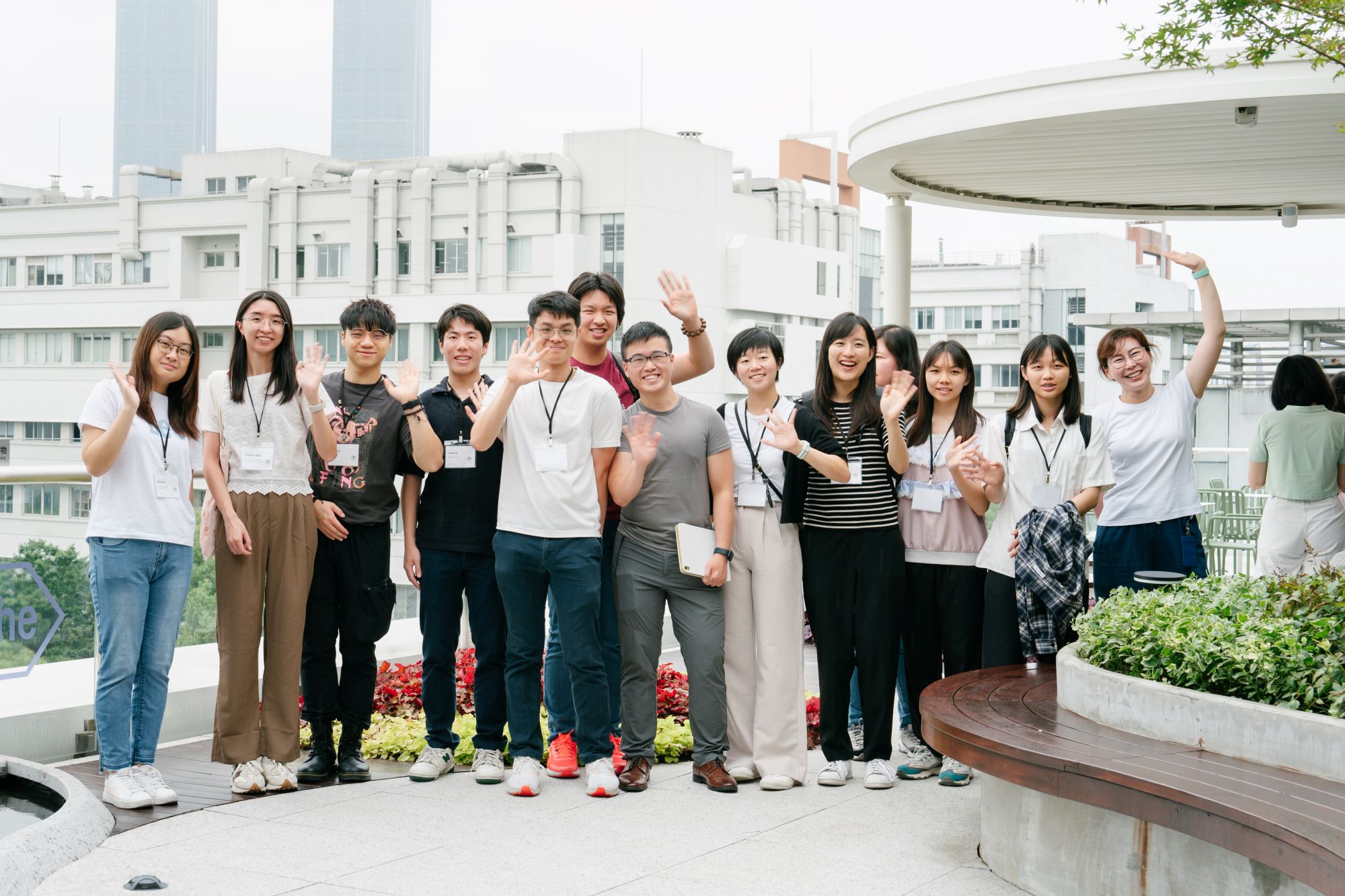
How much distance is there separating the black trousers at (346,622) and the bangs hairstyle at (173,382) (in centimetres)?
69

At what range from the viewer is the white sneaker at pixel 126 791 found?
4.89 meters

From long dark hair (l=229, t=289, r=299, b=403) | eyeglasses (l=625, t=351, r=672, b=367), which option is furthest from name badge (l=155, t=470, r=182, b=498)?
eyeglasses (l=625, t=351, r=672, b=367)

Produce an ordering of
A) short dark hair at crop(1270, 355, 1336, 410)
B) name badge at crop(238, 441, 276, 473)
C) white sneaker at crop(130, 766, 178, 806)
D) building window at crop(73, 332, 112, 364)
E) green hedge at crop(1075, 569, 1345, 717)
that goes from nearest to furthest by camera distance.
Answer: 1. green hedge at crop(1075, 569, 1345, 717)
2. white sneaker at crop(130, 766, 178, 806)
3. name badge at crop(238, 441, 276, 473)
4. short dark hair at crop(1270, 355, 1336, 410)
5. building window at crop(73, 332, 112, 364)

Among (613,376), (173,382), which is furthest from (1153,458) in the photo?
(173,382)

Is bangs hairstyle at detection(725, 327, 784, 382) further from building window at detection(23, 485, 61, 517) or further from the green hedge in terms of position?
building window at detection(23, 485, 61, 517)

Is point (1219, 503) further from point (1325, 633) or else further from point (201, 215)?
point (201, 215)

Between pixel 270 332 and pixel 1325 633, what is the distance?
3.94 metres

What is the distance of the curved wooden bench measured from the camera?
323 cm

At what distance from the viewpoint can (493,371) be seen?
63375 millimetres

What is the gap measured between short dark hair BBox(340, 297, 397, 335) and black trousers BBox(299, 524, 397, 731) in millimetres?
811

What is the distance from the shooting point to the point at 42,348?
73.5 meters

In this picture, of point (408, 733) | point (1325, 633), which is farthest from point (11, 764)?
point (1325, 633)

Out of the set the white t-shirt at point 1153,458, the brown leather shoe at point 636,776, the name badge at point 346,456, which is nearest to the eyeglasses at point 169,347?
the name badge at point 346,456

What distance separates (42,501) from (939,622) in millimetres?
3971
